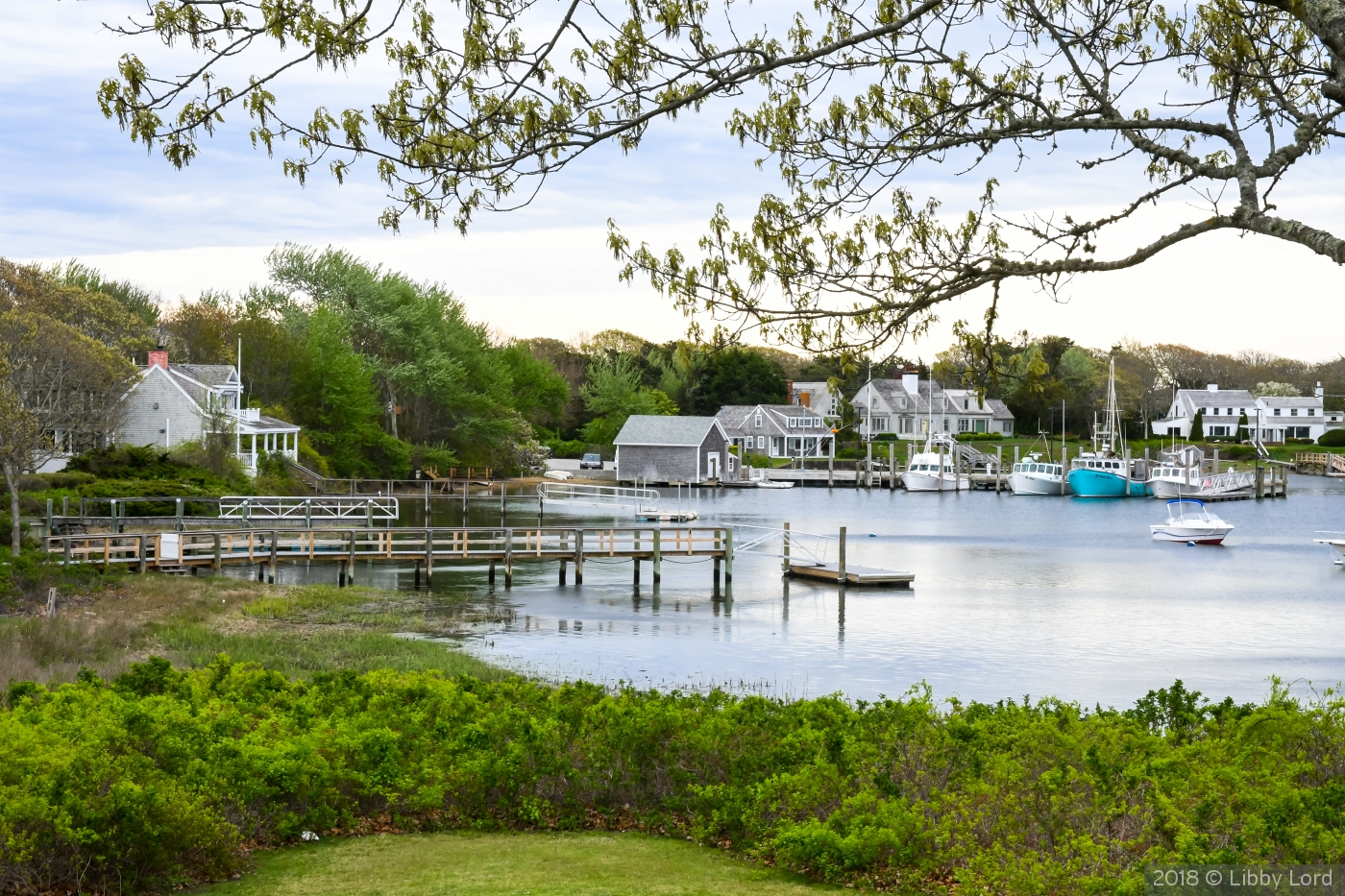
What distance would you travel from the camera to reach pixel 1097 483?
92438 millimetres

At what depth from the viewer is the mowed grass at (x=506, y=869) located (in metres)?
8.71

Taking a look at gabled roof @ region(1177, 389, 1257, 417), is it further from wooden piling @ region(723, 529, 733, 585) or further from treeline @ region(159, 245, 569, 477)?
wooden piling @ region(723, 529, 733, 585)

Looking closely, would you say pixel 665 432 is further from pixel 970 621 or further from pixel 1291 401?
pixel 1291 401

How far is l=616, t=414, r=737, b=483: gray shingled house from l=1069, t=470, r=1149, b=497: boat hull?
27.5 metres

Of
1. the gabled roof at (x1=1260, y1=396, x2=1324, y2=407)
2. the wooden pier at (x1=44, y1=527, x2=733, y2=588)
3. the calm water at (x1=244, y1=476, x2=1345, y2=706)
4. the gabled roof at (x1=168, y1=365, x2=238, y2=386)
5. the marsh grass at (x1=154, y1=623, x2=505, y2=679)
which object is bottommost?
the calm water at (x1=244, y1=476, x2=1345, y2=706)

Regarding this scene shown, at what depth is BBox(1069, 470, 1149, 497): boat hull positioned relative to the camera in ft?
303

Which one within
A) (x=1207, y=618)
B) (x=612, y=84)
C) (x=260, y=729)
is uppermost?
(x=612, y=84)

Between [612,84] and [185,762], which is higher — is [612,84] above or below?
above

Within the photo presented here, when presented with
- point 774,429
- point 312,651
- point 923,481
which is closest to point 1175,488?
point 923,481

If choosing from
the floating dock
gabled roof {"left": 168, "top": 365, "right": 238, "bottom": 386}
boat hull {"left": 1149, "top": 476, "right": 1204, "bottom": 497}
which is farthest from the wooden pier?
boat hull {"left": 1149, "top": 476, "right": 1204, "bottom": 497}

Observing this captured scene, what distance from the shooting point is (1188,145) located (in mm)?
11367

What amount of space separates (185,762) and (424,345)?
79326 mm

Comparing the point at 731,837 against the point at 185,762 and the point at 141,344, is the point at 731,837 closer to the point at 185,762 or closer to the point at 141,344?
the point at 185,762

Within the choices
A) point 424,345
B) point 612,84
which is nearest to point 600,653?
point 612,84
